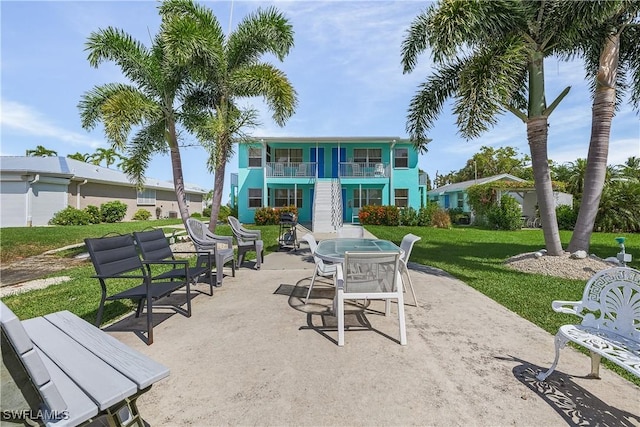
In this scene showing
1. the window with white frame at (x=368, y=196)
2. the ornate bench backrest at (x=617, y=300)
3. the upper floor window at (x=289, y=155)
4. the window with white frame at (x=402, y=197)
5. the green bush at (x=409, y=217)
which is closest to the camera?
the ornate bench backrest at (x=617, y=300)

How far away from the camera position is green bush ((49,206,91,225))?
17.2 m

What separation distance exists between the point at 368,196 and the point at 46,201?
2014 cm

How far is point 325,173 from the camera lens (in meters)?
20.6

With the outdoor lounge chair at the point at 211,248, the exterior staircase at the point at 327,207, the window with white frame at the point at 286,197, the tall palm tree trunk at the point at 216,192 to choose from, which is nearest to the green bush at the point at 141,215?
the window with white frame at the point at 286,197

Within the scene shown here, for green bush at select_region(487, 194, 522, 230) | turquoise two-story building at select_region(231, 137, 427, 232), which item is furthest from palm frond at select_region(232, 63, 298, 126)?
green bush at select_region(487, 194, 522, 230)

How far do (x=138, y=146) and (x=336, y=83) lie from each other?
751 centimetres

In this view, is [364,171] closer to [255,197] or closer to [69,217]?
[255,197]

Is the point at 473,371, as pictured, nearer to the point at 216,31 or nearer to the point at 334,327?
the point at 334,327

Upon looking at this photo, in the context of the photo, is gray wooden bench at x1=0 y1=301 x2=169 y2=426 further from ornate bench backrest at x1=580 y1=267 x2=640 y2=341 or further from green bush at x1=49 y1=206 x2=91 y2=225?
green bush at x1=49 y1=206 x2=91 y2=225

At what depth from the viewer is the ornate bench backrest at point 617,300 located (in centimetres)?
235

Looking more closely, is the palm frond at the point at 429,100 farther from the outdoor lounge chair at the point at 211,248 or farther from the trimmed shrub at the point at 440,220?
the trimmed shrub at the point at 440,220

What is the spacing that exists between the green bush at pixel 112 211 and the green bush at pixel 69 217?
2074 mm

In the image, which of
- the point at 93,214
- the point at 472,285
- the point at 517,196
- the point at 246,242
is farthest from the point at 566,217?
the point at 93,214

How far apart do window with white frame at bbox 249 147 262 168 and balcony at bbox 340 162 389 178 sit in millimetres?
5726
